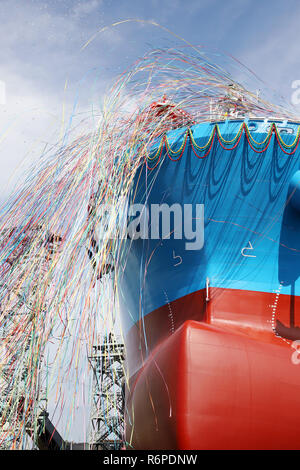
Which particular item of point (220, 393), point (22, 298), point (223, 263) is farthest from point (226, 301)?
point (22, 298)

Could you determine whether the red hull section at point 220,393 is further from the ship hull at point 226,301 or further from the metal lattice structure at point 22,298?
the metal lattice structure at point 22,298

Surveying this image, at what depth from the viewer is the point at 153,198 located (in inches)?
262

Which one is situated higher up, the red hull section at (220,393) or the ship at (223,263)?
the ship at (223,263)

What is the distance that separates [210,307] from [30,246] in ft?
9.08

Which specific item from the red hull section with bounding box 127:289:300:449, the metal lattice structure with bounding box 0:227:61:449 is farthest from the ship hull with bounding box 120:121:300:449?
the metal lattice structure with bounding box 0:227:61:449

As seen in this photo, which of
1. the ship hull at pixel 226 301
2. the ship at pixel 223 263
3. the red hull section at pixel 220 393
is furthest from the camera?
the ship at pixel 223 263

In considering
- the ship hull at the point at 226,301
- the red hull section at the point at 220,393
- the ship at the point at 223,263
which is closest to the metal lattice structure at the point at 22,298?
the ship at the point at 223,263

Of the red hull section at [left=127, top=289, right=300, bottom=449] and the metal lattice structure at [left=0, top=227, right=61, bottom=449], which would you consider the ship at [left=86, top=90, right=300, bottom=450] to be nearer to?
the red hull section at [left=127, top=289, right=300, bottom=449]

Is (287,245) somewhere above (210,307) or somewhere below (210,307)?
above

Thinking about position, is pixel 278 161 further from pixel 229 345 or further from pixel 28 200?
pixel 28 200

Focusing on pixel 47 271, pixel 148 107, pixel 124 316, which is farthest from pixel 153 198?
pixel 124 316

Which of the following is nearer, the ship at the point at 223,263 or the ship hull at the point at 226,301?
the ship hull at the point at 226,301

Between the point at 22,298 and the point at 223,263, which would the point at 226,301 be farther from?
the point at 22,298

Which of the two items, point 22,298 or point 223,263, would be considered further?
point 223,263
